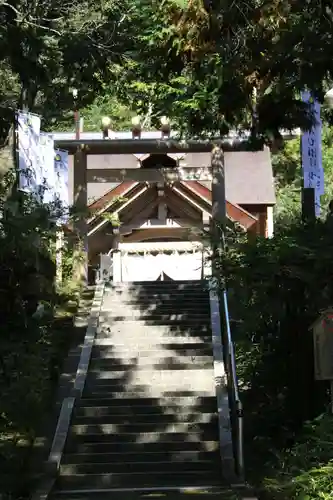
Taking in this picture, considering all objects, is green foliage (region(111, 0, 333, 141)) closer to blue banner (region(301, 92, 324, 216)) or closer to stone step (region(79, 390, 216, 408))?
blue banner (region(301, 92, 324, 216))

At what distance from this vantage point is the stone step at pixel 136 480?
27.2 ft

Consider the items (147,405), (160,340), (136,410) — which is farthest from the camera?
(160,340)

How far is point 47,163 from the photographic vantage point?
11.7m

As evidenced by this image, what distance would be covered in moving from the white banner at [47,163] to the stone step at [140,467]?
14.7 ft

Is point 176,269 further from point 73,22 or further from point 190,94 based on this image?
point 190,94

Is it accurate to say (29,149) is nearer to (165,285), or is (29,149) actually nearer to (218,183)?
(165,285)

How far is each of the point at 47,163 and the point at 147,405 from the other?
14.3 ft

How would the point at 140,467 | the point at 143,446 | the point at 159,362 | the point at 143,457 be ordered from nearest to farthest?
the point at 140,467 < the point at 143,457 < the point at 143,446 < the point at 159,362

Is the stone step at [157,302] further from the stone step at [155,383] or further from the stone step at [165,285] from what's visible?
the stone step at [155,383]

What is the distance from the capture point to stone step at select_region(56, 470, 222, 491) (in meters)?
8.28

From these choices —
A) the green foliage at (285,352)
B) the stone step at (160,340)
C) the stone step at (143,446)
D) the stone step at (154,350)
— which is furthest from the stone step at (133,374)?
the stone step at (143,446)

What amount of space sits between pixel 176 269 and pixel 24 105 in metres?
10.1

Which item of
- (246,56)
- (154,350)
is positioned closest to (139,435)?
(154,350)

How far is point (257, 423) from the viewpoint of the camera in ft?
30.5
